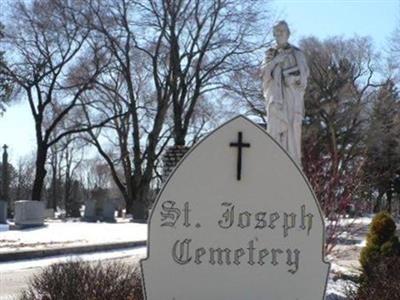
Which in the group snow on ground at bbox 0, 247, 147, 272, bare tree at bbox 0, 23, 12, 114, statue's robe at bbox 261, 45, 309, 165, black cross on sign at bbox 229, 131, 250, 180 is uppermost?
bare tree at bbox 0, 23, 12, 114

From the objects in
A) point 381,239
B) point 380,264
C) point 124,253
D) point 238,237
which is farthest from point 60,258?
point 238,237

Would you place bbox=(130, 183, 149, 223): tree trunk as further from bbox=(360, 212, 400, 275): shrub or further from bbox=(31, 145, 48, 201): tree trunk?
bbox=(360, 212, 400, 275): shrub

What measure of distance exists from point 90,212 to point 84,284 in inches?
1192

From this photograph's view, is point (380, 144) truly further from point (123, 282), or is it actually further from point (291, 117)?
point (123, 282)

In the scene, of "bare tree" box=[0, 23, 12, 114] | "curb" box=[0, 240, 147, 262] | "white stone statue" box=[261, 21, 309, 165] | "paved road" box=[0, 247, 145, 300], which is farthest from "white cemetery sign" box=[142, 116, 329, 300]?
"bare tree" box=[0, 23, 12, 114]

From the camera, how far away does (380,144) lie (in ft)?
151

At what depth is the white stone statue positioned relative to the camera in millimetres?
10773

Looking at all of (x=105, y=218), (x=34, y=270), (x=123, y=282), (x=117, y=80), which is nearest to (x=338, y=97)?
(x=117, y=80)

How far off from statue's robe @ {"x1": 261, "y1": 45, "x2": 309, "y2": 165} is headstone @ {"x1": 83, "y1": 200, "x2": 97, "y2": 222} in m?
25.6

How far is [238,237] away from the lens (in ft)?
12.7

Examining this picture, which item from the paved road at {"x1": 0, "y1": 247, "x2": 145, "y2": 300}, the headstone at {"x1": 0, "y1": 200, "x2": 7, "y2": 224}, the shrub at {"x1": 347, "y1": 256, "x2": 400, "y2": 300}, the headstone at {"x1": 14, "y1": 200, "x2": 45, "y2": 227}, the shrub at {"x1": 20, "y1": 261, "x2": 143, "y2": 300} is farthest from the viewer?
the headstone at {"x1": 0, "y1": 200, "x2": 7, "y2": 224}

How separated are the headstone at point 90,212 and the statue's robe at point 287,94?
2557 centimetres

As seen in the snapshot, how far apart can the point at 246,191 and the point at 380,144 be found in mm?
43877

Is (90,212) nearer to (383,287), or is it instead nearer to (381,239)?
(381,239)
